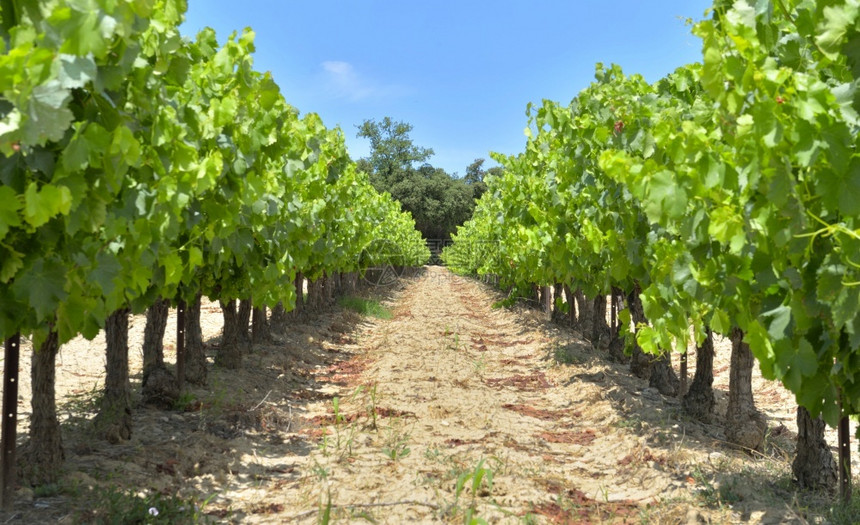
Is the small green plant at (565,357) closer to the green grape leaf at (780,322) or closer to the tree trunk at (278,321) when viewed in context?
the tree trunk at (278,321)

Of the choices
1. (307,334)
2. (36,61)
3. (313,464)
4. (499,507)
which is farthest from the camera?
(307,334)

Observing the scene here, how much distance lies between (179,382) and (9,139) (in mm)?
4766

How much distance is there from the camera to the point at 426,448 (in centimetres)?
540

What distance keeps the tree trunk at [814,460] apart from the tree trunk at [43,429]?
4727 mm

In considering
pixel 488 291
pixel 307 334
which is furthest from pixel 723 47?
pixel 488 291

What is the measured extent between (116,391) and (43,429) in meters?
1.00

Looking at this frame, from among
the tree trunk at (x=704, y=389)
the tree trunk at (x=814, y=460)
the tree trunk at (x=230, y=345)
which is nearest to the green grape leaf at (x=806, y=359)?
the tree trunk at (x=814, y=460)

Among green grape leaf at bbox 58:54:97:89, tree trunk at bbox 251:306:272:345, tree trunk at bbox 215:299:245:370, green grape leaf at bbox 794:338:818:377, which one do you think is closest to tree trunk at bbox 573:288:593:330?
tree trunk at bbox 251:306:272:345

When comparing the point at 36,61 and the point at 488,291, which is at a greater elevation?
the point at 36,61

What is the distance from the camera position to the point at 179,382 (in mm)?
6512

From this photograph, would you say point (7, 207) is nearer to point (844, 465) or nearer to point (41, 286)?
point (41, 286)

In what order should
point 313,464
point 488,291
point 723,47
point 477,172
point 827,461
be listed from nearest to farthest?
point 723,47, point 827,461, point 313,464, point 488,291, point 477,172

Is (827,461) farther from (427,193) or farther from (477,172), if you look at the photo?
(477,172)

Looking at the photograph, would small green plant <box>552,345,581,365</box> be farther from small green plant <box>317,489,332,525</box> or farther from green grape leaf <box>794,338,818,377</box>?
green grape leaf <box>794,338,818,377</box>
